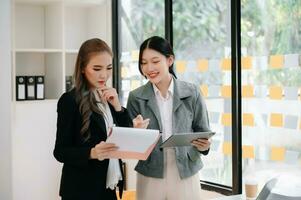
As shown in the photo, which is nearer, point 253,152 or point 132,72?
point 253,152

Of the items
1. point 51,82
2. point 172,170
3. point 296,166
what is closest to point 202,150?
point 172,170

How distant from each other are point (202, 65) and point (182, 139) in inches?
63.0

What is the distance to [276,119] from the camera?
3.10m

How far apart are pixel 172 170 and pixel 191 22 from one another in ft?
5.87

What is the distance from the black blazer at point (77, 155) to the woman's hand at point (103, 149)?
5 cm

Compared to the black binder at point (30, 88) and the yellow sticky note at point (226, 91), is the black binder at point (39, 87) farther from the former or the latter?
the yellow sticky note at point (226, 91)

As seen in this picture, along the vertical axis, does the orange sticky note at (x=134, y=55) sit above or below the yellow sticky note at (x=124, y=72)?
above

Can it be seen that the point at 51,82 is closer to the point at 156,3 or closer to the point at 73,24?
the point at 73,24

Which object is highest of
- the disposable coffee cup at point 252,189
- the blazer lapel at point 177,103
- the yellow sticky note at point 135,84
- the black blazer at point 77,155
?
the yellow sticky note at point 135,84

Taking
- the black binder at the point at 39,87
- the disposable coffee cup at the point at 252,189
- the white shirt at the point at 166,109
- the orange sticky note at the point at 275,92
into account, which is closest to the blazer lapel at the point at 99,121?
the white shirt at the point at 166,109

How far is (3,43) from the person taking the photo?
10.7 feet

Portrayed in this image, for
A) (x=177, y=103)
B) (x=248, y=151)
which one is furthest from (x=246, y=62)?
(x=177, y=103)

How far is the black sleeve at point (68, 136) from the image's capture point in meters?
1.96

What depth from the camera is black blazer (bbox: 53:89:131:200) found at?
199 centimetres
